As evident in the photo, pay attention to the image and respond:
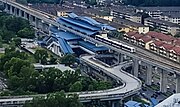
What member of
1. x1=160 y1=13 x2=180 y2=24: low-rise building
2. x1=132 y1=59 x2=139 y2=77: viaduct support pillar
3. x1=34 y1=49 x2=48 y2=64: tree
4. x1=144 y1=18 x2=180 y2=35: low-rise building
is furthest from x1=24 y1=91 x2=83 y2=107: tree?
x1=160 y1=13 x2=180 y2=24: low-rise building

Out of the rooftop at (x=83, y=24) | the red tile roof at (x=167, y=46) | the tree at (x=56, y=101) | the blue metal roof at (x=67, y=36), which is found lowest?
the tree at (x=56, y=101)

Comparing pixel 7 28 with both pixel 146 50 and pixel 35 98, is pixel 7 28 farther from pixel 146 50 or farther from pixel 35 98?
pixel 35 98

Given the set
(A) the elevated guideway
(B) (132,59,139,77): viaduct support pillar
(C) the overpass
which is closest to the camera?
(A) the elevated guideway

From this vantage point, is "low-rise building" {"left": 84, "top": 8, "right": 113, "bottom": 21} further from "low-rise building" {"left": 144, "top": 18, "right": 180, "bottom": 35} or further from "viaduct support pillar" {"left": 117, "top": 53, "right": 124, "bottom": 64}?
"viaduct support pillar" {"left": 117, "top": 53, "right": 124, "bottom": 64}

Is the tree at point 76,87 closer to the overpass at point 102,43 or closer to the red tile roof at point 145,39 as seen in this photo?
the overpass at point 102,43

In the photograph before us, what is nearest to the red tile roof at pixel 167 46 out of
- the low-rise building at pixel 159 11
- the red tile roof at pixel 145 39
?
the red tile roof at pixel 145 39

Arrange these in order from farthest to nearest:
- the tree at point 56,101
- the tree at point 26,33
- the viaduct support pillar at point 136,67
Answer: the tree at point 26,33
the viaduct support pillar at point 136,67
the tree at point 56,101

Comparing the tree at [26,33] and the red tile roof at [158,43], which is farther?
the tree at [26,33]
